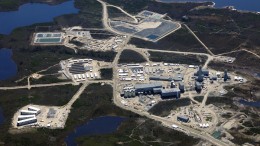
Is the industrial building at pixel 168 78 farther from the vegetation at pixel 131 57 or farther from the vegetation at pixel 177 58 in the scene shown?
the vegetation at pixel 131 57

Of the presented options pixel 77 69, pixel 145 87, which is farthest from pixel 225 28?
pixel 77 69

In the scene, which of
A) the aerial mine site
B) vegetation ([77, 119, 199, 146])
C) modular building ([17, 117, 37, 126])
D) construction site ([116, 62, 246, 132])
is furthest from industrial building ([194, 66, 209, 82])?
modular building ([17, 117, 37, 126])

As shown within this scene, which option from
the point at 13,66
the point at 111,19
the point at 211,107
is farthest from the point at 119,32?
the point at 211,107

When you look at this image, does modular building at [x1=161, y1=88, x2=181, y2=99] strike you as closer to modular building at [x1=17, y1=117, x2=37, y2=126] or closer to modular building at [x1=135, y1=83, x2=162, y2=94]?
modular building at [x1=135, y1=83, x2=162, y2=94]

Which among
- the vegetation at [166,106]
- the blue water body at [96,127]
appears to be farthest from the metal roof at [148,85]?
the blue water body at [96,127]

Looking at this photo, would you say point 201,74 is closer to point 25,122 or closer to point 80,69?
point 80,69

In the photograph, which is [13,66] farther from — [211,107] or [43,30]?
[211,107]
